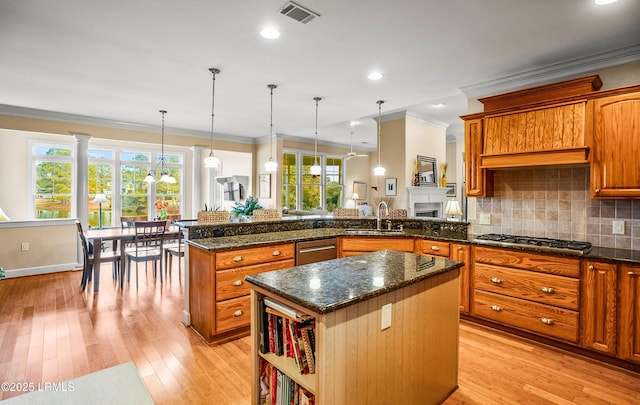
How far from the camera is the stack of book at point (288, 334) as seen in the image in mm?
1428

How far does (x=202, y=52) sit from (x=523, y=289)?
3.62 m

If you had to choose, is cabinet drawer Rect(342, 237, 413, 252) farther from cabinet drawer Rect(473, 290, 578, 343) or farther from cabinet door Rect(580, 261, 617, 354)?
cabinet door Rect(580, 261, 617, 354)

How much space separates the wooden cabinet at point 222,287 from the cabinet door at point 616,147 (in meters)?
2.94

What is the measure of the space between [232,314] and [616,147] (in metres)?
3.56

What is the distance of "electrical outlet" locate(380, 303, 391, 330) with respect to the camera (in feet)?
5.07

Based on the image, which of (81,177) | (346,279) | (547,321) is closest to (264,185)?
(81,177)

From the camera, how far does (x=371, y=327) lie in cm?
149

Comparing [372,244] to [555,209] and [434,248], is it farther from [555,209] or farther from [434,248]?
[555,209]

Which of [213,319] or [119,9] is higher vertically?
[119,9]

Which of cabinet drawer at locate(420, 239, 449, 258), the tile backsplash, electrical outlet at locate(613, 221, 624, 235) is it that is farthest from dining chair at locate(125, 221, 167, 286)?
electrical outlet at locate(613, 221, 624, 235)

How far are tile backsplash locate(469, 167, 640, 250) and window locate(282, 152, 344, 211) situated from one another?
5279 millimetres

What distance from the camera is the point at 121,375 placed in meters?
1.24

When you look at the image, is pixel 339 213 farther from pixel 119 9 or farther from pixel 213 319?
pixel 119 9

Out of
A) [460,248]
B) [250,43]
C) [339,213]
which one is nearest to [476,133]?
[460,248]
